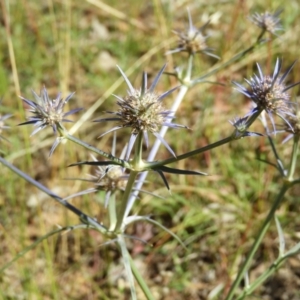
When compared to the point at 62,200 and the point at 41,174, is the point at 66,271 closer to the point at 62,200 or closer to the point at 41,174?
the point at 41,174

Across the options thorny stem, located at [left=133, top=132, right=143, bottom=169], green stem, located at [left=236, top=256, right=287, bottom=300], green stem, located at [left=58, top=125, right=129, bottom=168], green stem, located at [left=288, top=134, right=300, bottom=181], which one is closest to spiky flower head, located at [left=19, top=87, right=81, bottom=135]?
green stem, located at [left=58, top=125, right=129, bottom=168]

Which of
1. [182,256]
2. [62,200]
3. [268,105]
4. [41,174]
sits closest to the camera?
[268,105]

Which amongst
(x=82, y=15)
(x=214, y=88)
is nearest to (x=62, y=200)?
(x=214, y=88)

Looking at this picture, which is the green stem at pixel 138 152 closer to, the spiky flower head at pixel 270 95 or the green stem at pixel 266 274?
the spiky flower head at pixel 270 95

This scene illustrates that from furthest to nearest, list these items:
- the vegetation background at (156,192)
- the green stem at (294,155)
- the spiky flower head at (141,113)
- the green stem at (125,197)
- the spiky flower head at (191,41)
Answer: the vegetation background at (156,192) → the spiky flower head at (191,41) → the green stem at (294,155) → the green stem at (125,197) → the spiky flower head at (141,113)

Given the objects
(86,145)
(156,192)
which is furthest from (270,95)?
(156,192)

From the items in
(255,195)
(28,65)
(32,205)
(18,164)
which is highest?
(28,65)

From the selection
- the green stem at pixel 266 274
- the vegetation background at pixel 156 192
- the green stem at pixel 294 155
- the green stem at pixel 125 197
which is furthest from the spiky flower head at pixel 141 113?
the vegetation background at pixel 156 192

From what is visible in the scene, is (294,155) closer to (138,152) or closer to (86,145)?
(138,152)
